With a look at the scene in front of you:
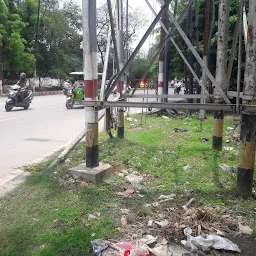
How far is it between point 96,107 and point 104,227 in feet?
5.94

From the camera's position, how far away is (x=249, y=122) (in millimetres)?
3504

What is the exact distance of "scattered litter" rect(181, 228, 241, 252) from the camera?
2.64 meters

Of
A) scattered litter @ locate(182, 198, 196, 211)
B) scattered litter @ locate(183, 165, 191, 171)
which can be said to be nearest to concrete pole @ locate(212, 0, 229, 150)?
scattered litter @ locate(183, 165, 191, 171)

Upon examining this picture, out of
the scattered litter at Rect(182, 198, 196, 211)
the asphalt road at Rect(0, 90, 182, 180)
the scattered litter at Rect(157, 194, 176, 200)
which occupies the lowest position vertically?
the asphalt road at Rect(0, 90, 182, 180)

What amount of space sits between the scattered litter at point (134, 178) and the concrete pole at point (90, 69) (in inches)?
20.5

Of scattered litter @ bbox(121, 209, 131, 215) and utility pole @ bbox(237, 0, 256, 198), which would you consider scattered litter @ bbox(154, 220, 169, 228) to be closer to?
scattered litter @ bbox(121, 209, 131, 215)

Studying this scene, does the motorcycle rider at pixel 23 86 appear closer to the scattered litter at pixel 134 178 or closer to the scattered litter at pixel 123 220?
the scattered litter at pixel 134 178

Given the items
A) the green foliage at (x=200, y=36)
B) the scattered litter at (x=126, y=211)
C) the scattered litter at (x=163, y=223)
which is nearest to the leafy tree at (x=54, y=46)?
the green foliage at (x=200, y=36)

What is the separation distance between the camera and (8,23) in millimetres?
26453

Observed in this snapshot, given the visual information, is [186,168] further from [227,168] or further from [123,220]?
[123,220]

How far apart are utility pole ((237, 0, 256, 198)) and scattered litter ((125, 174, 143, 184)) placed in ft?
4.39

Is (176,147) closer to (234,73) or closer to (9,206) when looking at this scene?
(9,206)

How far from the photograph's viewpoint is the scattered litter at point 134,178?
437cm

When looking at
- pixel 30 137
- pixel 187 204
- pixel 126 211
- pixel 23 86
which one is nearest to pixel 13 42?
pixel 23 86
